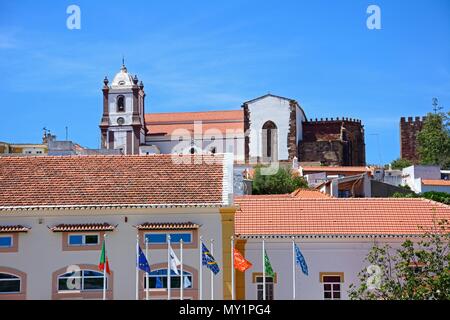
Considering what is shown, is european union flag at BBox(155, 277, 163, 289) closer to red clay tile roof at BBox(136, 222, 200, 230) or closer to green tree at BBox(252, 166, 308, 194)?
red clay tile roof at BBox(136, 222, 200, 230)

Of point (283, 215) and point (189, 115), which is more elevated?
point (189, 115)

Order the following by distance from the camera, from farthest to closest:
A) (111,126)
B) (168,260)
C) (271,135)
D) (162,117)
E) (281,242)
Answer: (162,117) < (111,126) < (271,135) < (281,242) < (168,260)

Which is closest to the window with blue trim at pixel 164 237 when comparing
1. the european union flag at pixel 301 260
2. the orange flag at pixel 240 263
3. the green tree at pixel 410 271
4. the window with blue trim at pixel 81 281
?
the orange flag at pixel 240 263

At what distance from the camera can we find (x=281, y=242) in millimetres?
28672

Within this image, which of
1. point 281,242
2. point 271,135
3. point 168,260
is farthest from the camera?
point 271,135

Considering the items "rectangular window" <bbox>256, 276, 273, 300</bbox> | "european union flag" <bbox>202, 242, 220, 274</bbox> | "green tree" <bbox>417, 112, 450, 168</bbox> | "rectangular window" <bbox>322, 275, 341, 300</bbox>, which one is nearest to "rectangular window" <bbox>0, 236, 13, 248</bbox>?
"european union flag" <bbox>202, 242, 220, 274</bbox>

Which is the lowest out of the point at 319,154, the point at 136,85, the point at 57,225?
the point at 57,225

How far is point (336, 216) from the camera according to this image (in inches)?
1189

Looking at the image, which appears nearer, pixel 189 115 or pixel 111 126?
pixel 111 126

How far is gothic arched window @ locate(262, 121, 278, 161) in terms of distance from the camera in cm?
8325

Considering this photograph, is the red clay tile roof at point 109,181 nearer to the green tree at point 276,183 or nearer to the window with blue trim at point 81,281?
the window with blue trim at point 81,281

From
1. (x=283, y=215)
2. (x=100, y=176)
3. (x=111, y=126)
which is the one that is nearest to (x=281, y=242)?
(x=283, y=215)
